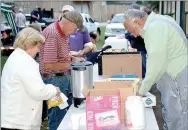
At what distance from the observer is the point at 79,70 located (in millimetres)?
2541

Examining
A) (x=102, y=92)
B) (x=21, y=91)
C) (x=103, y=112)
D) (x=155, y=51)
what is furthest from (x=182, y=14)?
(x=103, y=112)

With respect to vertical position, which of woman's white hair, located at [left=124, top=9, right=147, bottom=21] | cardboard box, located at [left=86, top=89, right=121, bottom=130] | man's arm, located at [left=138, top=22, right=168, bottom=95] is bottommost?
cardboard box, located at [left=86, top=89, right=121, bottom=130]

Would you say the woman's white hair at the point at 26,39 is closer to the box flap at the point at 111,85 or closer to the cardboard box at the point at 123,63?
the box flap at the point at 111,85

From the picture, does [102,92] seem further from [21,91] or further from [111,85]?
[21,91]

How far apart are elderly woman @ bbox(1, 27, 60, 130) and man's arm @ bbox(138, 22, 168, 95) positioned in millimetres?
660

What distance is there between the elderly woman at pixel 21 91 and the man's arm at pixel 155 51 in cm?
66

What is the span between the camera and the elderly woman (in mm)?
2170

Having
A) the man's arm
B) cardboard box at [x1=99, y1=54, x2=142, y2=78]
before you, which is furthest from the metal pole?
the man's arm

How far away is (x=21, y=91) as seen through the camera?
2.20 m

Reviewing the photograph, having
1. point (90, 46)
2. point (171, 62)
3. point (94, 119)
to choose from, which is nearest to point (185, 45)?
point (171, 62)

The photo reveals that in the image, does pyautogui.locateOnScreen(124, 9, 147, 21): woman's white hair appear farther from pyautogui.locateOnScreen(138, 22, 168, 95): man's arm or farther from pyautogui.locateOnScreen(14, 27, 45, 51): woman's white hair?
pyautogui.locateOnScreen(14, 27, 45, 51): woman's white hair

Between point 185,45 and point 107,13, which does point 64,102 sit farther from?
point 107,13

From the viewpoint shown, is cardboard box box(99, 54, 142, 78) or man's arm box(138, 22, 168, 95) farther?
cardboard box box(99, 54, 142, 78)

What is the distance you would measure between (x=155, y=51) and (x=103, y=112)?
675 millimetres
